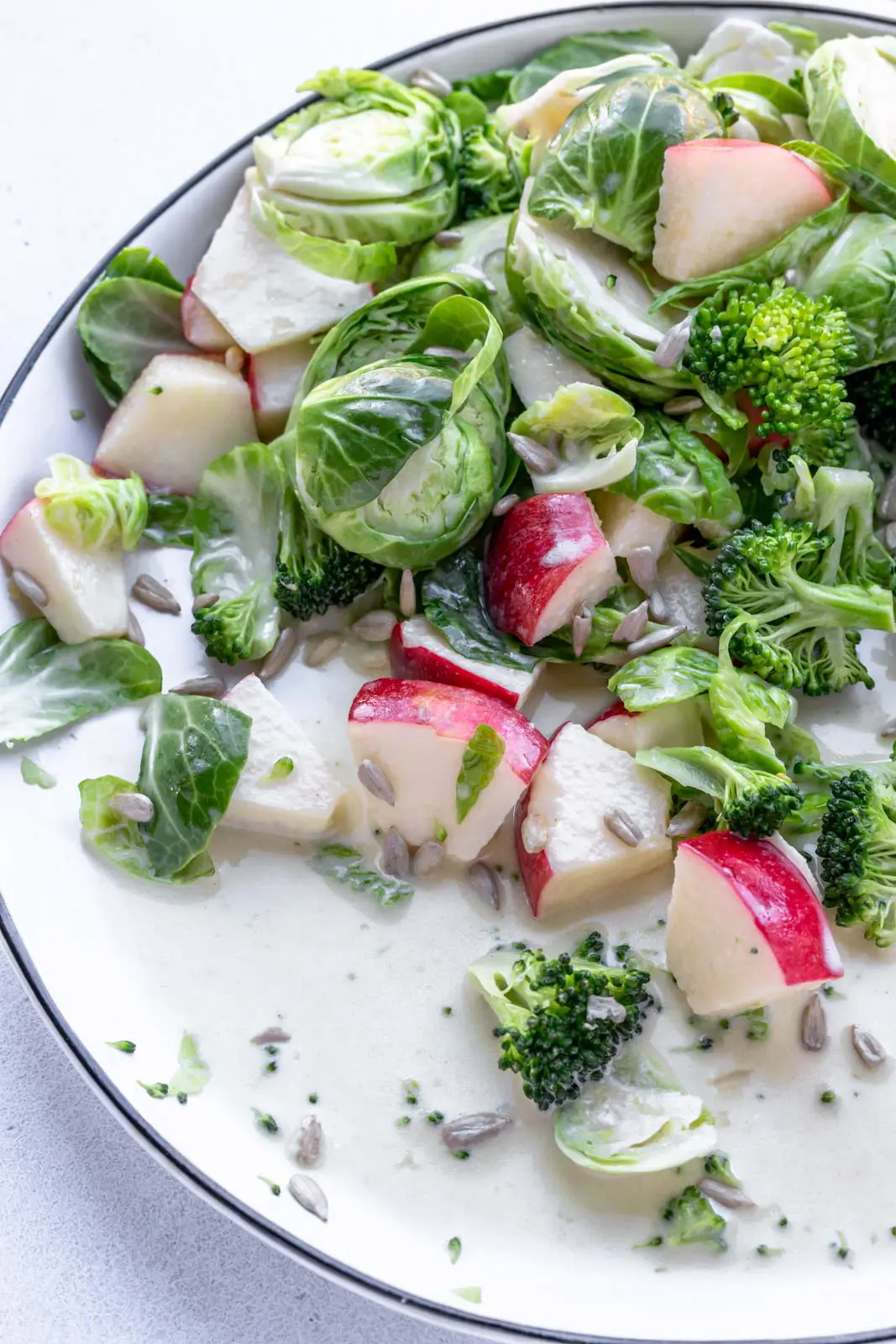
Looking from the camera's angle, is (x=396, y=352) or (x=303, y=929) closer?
(x=303, y=929)

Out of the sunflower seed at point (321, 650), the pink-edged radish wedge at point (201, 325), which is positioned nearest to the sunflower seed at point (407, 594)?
the sunflower seed at point (321, 650)

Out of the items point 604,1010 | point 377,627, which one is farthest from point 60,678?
point 604,1010

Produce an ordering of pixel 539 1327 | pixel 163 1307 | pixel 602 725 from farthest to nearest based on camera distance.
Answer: pixel 602 725, pixel 163 1307, pixel 539 1327

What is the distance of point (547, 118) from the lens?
2834 millimetres

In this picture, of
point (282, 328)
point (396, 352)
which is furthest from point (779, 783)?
point (282, 328)

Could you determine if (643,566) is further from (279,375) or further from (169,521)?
(169,521)

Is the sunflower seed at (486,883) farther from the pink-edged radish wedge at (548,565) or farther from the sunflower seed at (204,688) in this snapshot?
the sunflower seed at (204,688)

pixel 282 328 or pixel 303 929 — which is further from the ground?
pixel 282 328

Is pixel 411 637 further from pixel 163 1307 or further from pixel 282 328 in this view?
pixel 163 1307

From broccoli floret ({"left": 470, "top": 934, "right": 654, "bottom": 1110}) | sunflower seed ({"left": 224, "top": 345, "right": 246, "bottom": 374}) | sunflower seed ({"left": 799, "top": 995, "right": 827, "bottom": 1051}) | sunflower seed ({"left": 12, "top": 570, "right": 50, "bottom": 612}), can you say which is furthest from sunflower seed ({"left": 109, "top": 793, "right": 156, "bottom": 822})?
sunflower seed ({"left": 799, "top": 995, "right": 827, "bottom": 1051})

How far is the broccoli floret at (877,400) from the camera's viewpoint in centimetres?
277

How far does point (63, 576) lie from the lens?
2.68m

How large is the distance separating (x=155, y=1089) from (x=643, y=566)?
1.41 meters

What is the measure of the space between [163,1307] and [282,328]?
2.01 m
